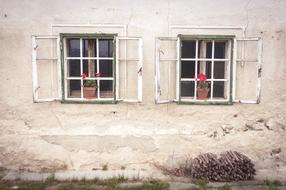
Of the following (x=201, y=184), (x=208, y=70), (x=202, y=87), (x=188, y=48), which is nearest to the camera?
(x=201, y=184)

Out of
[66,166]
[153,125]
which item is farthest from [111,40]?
[66,166]

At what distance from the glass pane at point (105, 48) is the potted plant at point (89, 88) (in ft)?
1.67

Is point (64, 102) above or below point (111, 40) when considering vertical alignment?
below

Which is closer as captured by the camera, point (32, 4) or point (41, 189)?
point (41, 189)

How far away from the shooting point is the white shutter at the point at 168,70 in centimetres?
453

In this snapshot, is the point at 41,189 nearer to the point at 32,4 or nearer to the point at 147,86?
the point at 147,86

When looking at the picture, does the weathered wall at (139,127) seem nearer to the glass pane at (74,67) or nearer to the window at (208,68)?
the window at (208,68)

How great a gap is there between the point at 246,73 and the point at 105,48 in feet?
8.21

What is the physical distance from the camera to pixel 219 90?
495cm

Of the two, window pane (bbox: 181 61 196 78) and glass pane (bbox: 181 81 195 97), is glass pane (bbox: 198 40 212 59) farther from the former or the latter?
glass pane (bbox: 181 81 195 97)

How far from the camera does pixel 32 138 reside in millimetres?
4746

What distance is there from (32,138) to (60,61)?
144cm

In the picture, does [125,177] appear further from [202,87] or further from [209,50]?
[209,50]

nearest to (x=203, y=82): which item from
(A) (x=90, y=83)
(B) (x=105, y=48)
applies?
(B) (x=105, y=48)
